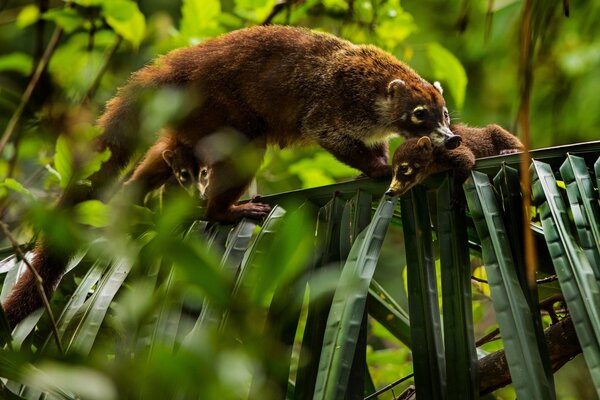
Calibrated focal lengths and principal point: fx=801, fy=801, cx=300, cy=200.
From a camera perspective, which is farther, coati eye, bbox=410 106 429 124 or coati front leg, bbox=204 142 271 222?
coati eye, bbox=410 106 429 124

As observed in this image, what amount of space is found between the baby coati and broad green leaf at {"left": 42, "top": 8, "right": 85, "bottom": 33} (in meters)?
1.79

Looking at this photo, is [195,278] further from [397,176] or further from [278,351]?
[397,176]

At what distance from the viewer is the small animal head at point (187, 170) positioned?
15.9 ft

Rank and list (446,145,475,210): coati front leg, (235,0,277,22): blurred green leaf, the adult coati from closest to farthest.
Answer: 1. (446,145,475,210): coati front leg
2. the adult coati
3. (235,0,277,22): blurred green leaf

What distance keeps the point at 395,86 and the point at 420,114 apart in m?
0.23

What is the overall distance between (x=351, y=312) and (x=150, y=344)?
0.65 metres

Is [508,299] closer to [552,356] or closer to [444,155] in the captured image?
[552,356]

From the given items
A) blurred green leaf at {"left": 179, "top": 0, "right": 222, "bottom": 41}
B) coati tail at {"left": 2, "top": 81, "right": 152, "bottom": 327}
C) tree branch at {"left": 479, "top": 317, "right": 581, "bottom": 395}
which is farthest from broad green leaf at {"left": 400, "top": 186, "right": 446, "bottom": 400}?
blurred green leaf at {"left": 179, "top": 0, "right": 222, "bottom": 41}

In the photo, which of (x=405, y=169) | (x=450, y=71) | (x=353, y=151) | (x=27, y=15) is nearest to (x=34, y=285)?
(x=27, y=15)

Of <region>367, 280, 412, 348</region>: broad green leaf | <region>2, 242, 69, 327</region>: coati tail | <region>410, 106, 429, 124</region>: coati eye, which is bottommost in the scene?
<region>367, 280, 412, 348</region>: broad green leaf

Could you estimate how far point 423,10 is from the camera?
6883 mm

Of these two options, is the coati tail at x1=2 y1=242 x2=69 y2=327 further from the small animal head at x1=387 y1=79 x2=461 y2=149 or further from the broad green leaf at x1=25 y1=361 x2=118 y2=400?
the small animal head at x1=387 y1=79 x2=461 y2=149

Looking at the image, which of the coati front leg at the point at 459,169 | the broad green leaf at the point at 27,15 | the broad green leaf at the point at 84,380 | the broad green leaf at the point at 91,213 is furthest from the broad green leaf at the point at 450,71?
the broad green leaf at the point at 84,380

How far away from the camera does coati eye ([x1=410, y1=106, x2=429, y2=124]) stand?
488 cm
